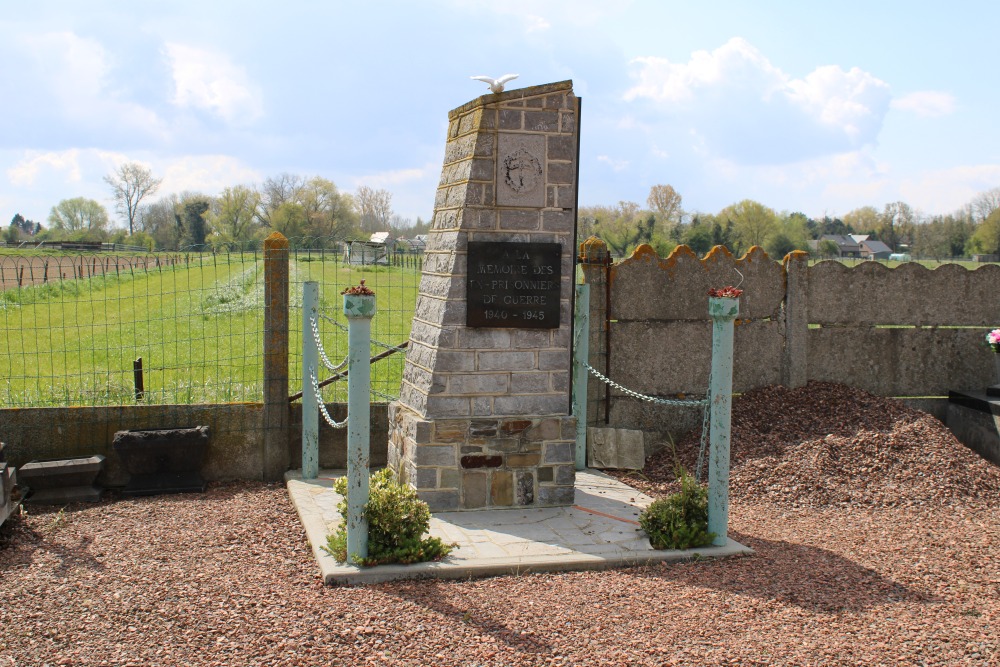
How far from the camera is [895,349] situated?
9539 mm

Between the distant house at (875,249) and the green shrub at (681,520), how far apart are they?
229ft

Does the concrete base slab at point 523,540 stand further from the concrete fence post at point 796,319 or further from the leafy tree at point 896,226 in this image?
the leafy tree at point 896,226

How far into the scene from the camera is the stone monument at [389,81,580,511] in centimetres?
635

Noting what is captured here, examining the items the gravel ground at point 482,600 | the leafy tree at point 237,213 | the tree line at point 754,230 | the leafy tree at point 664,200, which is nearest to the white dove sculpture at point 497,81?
the gravel ground at point 482,600

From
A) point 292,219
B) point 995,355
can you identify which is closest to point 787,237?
point 292,219

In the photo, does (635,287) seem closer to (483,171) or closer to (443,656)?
(483,171)

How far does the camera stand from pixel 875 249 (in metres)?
74.1

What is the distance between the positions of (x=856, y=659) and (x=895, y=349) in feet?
20.4

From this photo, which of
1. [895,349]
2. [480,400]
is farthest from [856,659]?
[895,349]

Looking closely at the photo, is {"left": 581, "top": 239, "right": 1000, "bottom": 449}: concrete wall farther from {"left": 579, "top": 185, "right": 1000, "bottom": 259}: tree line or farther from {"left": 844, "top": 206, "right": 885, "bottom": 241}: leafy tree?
{"left": 844, "top": 206, "right": 885, "bottom": 241}: leafy tree

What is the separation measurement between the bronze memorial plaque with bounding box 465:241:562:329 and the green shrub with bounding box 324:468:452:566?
1.59 m

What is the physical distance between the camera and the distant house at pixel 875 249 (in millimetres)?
70688

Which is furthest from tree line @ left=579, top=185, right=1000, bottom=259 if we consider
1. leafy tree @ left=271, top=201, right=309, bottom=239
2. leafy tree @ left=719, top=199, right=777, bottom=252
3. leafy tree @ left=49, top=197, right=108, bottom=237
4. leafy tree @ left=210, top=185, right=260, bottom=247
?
leafy tree @ left=49, top=197, right=108, bottom=237

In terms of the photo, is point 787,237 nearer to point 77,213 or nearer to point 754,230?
point 754,230
